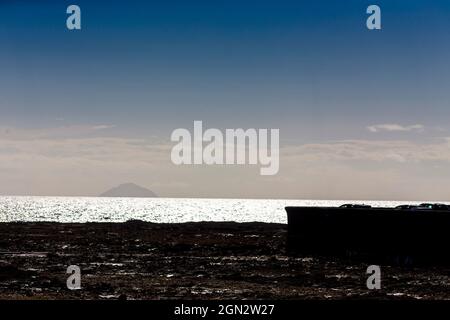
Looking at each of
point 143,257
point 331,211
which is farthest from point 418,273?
point 143,257

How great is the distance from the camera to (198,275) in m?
26.7

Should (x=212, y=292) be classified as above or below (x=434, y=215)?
below

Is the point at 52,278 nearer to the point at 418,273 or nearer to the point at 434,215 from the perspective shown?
the point at 418,273

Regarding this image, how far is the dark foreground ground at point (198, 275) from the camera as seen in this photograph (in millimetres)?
21109

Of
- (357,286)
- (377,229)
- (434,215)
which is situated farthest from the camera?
(377,229)

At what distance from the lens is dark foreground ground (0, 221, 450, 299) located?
21.1m

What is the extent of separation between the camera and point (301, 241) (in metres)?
36.3

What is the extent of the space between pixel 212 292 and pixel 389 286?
6.67 metres
